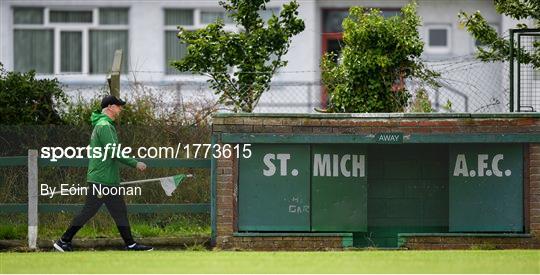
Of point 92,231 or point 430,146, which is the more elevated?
point 430,146

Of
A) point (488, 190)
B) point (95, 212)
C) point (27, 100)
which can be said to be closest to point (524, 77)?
point (488, 190)

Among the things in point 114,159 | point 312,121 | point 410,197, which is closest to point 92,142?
point 114,159

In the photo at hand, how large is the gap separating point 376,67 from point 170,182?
10.3 ft

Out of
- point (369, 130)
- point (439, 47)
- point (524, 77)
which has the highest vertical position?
point (439, 47)

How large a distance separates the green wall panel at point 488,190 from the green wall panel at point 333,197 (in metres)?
1.13

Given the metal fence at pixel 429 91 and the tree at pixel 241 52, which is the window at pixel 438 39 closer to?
the metal fence at pixel 429 91

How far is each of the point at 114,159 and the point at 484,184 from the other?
4461 millimetres

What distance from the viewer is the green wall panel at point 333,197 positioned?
56.9 feet

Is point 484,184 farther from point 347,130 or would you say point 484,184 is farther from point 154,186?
point 154,186

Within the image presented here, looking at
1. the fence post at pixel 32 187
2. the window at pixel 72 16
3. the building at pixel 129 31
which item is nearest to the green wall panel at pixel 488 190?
the fence post at pixel 32 187

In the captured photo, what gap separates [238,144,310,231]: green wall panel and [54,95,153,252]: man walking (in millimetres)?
1330

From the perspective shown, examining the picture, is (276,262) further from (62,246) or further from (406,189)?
(62,246)

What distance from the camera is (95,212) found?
17156 mm

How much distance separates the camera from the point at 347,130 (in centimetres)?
1736
